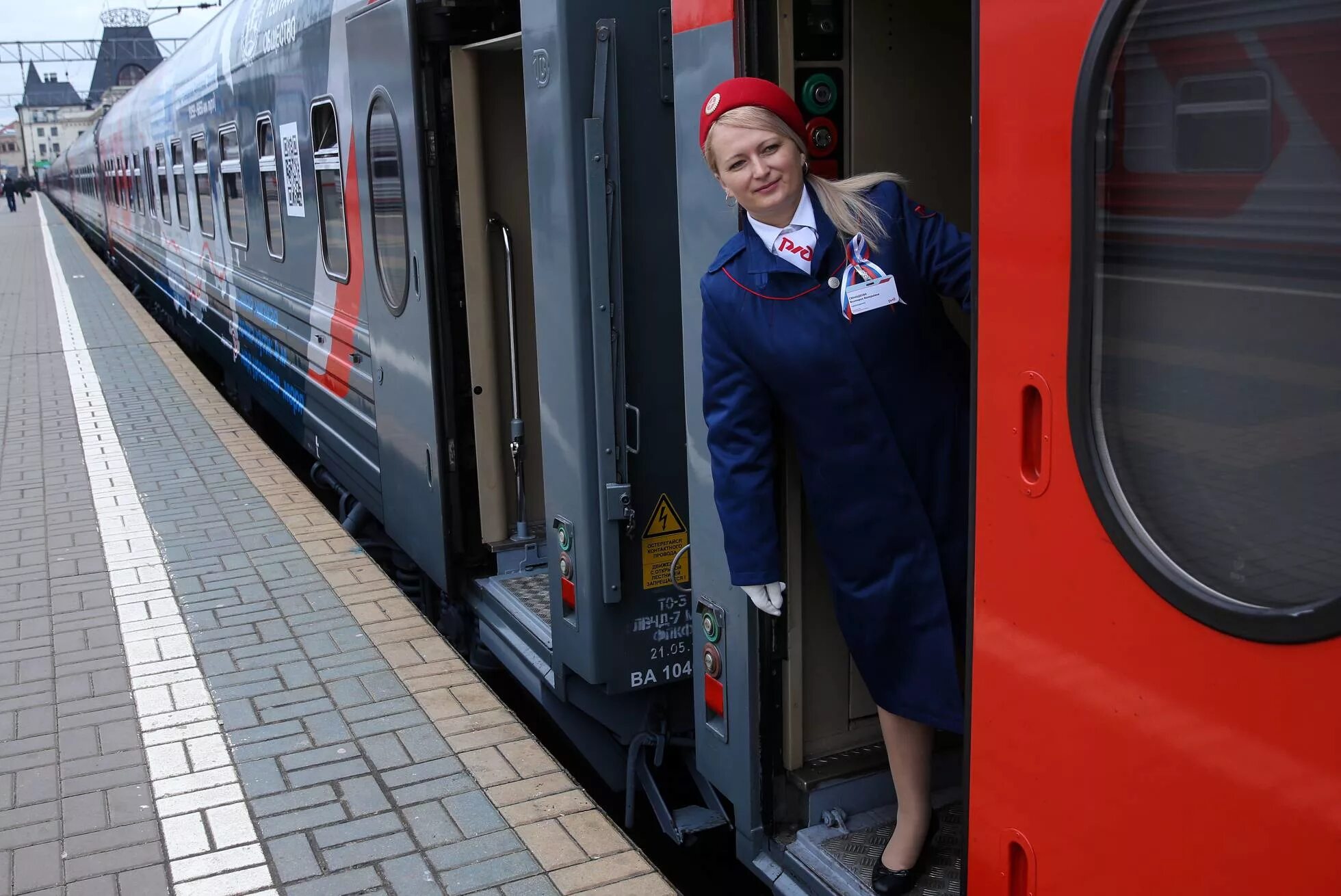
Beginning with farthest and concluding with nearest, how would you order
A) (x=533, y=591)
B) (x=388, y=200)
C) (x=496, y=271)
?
(x=388, y=200)
(x=496, y=271)
(x=533, y=591)

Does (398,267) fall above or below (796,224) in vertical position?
below

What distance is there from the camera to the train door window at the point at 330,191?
6.10 m

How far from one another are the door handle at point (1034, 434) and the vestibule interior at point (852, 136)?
1.03 meters

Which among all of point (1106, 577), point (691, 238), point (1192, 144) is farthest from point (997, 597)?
point (691, 238)

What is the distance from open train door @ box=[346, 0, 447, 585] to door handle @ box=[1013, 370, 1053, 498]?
3334mm

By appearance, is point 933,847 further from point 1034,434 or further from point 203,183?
point 203,183

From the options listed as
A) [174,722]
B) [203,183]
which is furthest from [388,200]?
[203,183]

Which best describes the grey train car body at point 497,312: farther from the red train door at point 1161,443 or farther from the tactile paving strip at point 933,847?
the red train door at point 1161,443

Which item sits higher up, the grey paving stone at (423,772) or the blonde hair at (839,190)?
the blonde hair at (839,190)

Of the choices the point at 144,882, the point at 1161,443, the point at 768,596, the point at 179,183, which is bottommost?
the point at 144,882

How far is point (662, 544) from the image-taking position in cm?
402

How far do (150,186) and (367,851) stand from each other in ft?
45.7

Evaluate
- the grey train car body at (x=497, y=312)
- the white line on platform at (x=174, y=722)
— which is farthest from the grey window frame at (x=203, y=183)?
the white line on platform at (x=174, y=722)

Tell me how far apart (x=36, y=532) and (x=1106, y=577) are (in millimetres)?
6352
